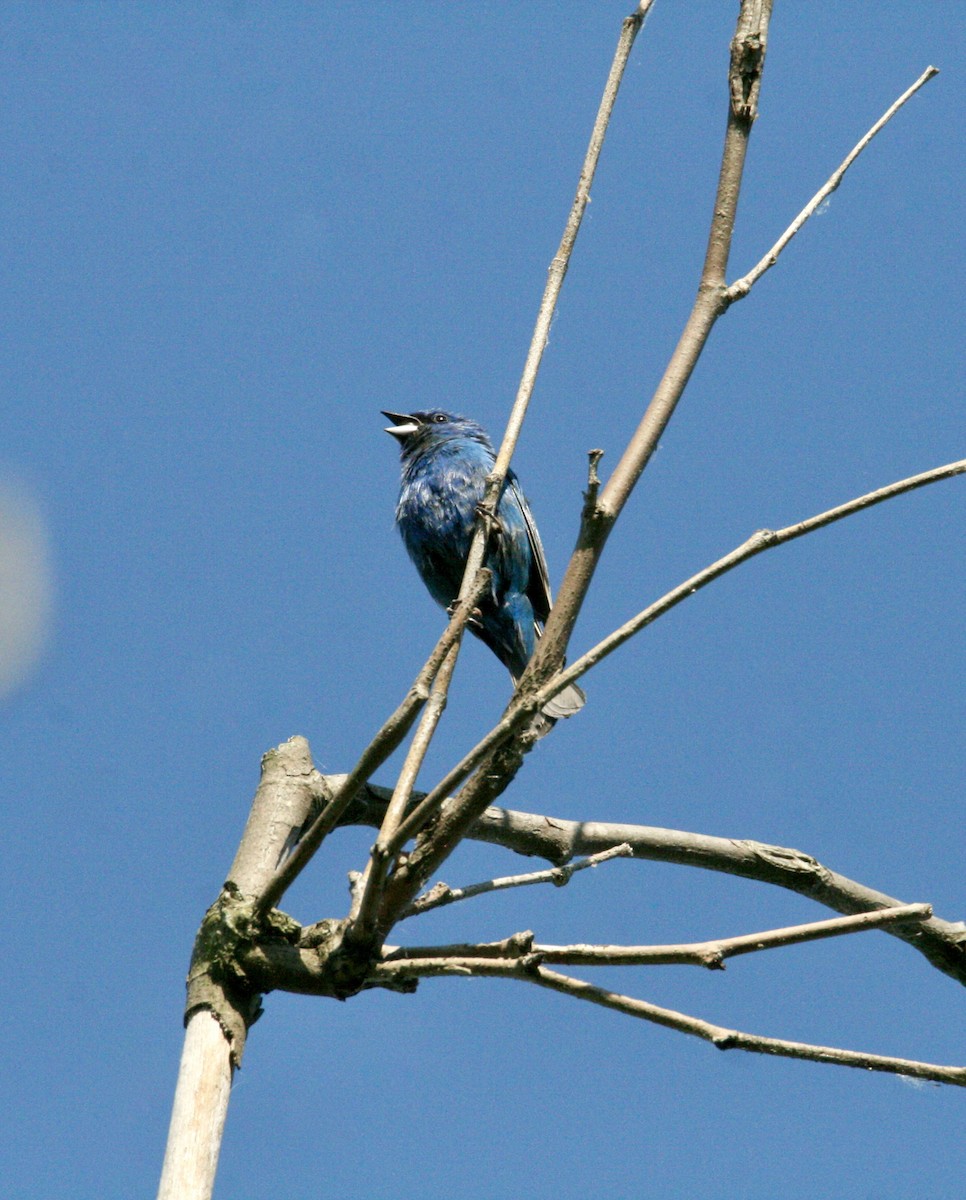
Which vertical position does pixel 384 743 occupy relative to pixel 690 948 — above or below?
above

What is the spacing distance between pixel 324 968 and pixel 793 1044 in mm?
1114

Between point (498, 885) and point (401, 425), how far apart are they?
6.49 metres

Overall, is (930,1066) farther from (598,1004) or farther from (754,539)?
(754,539)

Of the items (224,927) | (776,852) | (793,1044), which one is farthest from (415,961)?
(776,852)

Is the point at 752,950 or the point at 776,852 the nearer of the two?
the point at 752,950

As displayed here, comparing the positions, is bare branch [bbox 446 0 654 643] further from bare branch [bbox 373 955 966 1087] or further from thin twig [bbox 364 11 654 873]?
bare branch [bbox 373 955 966 1087]

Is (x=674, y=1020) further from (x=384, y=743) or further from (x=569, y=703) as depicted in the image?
(x=569, y=703)

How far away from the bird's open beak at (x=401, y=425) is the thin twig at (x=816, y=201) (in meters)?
5.83

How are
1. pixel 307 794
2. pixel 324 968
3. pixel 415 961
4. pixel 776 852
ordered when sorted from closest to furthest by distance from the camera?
pixel 415 961
pixel 324 968
pixel 307 794
pixel 776 852

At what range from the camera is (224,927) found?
3.16 meters

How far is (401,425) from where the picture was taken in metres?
9.12

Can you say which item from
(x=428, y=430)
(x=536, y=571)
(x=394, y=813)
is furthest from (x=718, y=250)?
(x=428, y=430)

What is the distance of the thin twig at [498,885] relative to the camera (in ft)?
9.36

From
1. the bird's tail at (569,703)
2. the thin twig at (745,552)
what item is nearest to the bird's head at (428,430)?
the bird's tail at (569,703)
